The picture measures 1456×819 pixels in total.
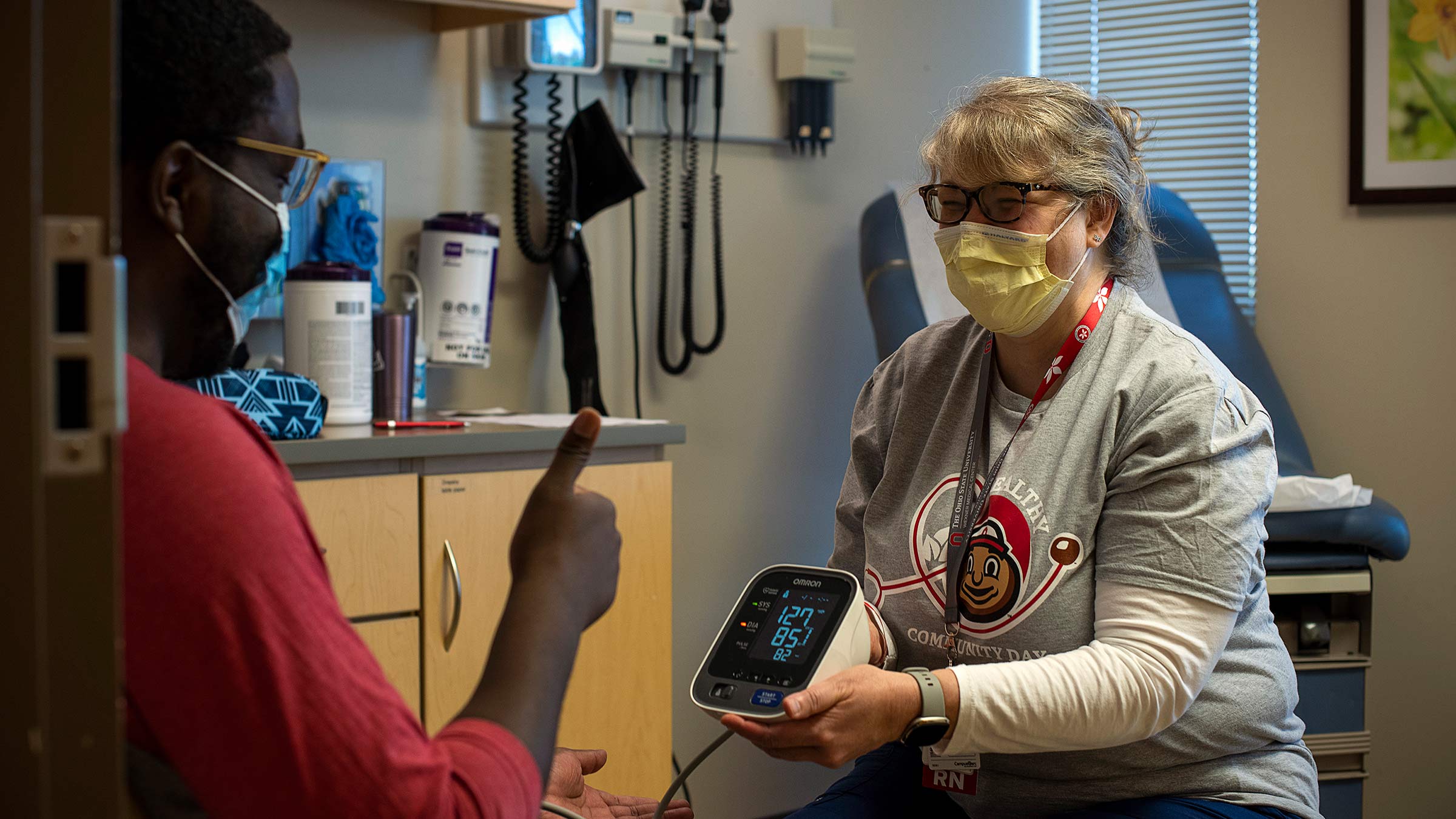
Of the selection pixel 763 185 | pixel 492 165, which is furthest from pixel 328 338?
pixel 763 185

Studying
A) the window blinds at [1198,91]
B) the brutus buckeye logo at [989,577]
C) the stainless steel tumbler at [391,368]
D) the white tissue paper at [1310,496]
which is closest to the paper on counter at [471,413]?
the stainless steel tumbler at [391,368]

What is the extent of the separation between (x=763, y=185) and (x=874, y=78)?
431 mm

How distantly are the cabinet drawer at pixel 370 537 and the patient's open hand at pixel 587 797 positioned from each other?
2.03 ft

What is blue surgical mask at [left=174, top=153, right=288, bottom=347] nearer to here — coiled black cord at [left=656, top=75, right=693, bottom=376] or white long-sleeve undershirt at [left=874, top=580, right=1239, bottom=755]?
white long-sleeve undershirt at [left=874, top=580, right=1239, bottom=755]

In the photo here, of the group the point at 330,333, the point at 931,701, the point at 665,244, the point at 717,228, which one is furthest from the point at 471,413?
the point at 931,701

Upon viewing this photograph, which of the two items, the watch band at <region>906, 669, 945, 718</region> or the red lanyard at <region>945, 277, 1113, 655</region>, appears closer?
the watch band at <region>906, 669, 945, 718</region>

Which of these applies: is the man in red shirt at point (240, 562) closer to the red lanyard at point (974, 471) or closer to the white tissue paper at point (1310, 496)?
the red lanyard at point (974, 471)

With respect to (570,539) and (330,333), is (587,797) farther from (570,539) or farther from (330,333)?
(330,333)

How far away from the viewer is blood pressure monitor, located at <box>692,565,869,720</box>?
1.21 meters

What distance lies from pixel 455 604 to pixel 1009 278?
40.1 inches

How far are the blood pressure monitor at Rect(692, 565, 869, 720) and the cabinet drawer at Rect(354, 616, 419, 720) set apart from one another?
2.54ft

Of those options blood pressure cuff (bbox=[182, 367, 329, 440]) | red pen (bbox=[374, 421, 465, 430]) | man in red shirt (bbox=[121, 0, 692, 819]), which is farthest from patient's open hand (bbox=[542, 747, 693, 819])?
red pen (bbox=[374, 421, 465, 430])

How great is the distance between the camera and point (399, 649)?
1915mm

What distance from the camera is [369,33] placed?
2.33m
